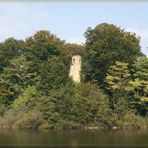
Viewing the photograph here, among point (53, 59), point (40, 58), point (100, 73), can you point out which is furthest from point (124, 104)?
point (40, 58)

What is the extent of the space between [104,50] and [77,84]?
4.51 m

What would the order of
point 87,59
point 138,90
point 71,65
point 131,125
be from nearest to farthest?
point 131,125 < point 138,90 < point 87,59 < point 71,65

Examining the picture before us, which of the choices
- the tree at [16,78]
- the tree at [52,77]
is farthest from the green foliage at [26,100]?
the tree at [16,78]

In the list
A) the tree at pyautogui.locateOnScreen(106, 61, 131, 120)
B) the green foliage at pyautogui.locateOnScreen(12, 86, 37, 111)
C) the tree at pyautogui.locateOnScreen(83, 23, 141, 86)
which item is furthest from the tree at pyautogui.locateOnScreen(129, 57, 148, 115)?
the green foliage at pyautogui.locateOnScreen(12, 86, 37, 111)

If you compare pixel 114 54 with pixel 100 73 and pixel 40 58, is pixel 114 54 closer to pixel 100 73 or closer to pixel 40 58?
pixel 100 73

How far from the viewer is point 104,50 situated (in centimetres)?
4350

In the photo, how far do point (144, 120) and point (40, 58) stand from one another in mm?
14422

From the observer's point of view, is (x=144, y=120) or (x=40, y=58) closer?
(x=144, y=120)

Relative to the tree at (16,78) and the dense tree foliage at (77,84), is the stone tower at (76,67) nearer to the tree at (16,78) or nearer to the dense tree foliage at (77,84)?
the dense tree foliage at (77,84)

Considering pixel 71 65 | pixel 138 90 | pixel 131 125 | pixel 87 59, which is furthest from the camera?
pixel 71 65

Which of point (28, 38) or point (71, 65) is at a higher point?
point (28, 38)

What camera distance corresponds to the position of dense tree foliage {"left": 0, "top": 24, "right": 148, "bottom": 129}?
39.4 m

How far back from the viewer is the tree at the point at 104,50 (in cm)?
4350

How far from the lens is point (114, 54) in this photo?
4300 cm
